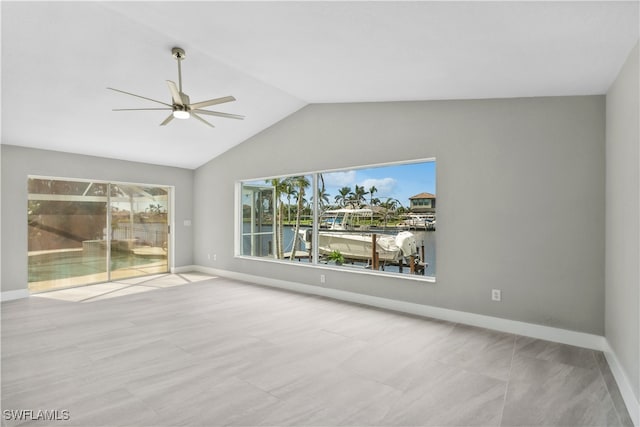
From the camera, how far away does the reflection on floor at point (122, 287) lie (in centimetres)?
538

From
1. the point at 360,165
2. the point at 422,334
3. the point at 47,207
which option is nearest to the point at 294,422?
the point at 422,334

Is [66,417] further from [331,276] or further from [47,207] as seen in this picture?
[47,207]

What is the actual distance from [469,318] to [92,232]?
6.43 metres

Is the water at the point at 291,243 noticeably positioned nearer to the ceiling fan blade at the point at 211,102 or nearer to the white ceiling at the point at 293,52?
the white ceiling at the point at 293,52

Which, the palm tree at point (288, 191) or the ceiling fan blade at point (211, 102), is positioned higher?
the ceiling fan blade at point (211, 102)

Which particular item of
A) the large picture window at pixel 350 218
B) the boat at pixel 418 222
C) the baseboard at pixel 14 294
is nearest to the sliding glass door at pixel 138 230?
the baseboard at pixel 14 294

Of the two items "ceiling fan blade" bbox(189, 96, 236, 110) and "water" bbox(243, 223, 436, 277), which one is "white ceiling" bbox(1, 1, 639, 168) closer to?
"ceiling fan blade" bbox(189, 96, 236, 110)

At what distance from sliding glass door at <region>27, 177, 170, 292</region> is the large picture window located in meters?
2.02

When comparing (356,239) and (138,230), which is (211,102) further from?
(138,230)

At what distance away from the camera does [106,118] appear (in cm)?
469

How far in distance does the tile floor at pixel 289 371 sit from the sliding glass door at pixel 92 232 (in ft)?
4.98

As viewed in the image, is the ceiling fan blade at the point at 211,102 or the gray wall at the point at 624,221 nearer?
the gray wall at the point at 624,221

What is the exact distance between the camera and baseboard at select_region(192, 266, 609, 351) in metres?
3.25

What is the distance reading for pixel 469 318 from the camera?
3.89 meters
